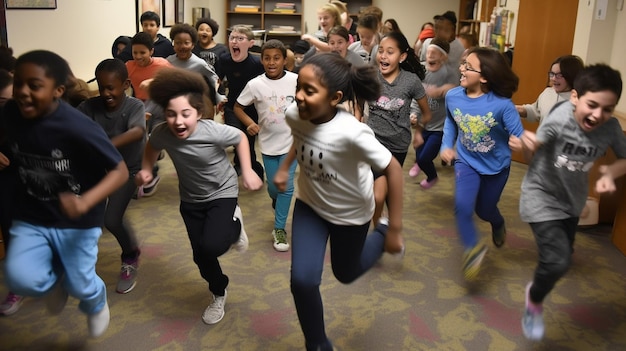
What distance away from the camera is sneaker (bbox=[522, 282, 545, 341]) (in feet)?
8.52

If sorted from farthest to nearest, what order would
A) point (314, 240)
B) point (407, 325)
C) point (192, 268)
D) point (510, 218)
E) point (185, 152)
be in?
point (510, 218) → point (192, 268) → point (407, 325) → point (185, 152) → point (314, 240)

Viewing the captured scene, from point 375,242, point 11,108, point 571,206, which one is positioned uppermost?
point 11,108

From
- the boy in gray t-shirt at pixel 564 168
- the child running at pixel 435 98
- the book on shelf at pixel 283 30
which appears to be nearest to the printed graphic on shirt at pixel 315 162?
the boy in gray t-shirt at pixel 564 168

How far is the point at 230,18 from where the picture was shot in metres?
11.1

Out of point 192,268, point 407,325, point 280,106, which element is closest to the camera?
point 407,325

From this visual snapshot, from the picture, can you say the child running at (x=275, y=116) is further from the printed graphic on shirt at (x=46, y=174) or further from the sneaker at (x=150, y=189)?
the printed graphic on shirt at (x=46, y=174)

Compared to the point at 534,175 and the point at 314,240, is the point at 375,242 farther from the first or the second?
the point at 534,175

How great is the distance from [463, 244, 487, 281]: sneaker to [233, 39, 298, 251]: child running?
1171 millimetres

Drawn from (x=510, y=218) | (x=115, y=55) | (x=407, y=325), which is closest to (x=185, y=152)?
(x=407, y=325)

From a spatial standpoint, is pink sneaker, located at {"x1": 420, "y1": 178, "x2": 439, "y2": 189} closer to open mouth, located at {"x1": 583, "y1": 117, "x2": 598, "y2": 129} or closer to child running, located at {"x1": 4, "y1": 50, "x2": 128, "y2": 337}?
open mouth, located at {"x1": 583, "y1": 117, "x2": 598, "y2": 129}

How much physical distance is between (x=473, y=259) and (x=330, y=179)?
1220 millimetres

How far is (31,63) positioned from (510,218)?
3607mm

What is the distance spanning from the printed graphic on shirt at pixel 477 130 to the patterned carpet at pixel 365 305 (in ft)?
2.59

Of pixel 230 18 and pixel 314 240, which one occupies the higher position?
pixel 230 18
